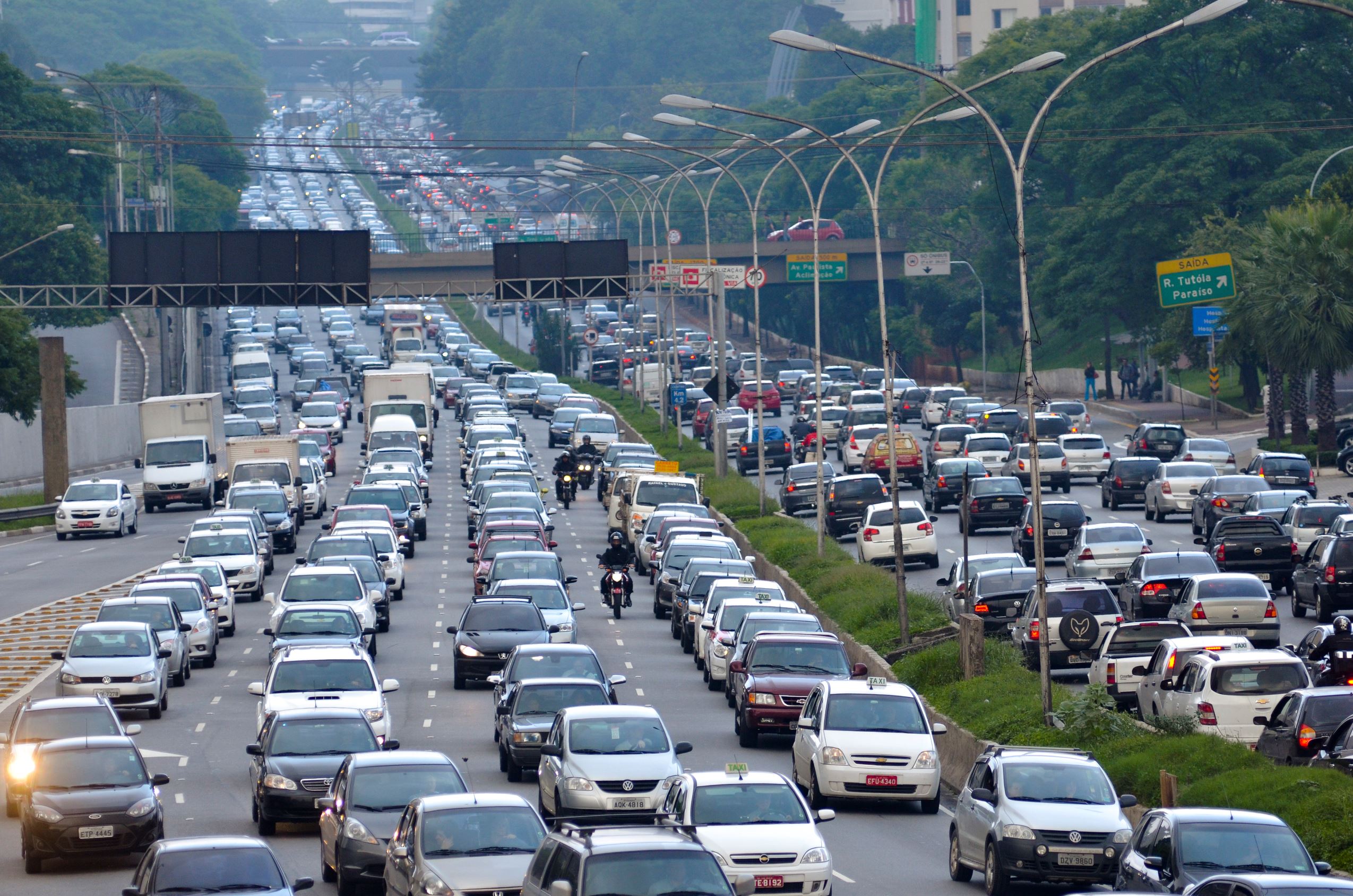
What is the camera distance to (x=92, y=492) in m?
56.3

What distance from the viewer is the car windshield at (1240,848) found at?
50.7 feet

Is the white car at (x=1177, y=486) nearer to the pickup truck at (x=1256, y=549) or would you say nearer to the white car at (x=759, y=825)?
the pickup truck at (x=1256, y=549)

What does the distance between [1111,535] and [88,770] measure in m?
22.9

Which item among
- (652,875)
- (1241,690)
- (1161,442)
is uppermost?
(1161,442)

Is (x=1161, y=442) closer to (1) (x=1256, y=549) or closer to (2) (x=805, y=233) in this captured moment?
(1) (x=1256, y=549)

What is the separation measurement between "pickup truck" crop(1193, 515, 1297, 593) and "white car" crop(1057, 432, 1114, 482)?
63.4 feet

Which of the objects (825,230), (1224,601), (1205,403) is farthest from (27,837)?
(825,230)

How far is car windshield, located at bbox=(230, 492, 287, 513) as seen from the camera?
4975 centimetres

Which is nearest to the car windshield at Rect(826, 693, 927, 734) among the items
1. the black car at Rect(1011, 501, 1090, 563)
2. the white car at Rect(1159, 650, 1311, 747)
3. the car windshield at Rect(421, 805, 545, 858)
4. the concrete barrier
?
the white car at Rect(1159, 650, 1311, 747)

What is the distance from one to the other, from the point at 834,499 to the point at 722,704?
1916cm

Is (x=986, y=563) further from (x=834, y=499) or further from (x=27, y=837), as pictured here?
(x=27, y=837)

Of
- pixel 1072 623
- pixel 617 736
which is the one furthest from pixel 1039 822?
pixel 1072 623

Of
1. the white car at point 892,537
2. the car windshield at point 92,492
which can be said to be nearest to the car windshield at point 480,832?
the white car at point 892,537

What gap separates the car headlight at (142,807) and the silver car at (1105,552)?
71.0 feet
